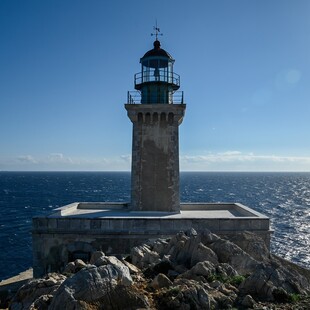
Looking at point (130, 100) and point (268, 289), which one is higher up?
point (130, 100)

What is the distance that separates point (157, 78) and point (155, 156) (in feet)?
16.7

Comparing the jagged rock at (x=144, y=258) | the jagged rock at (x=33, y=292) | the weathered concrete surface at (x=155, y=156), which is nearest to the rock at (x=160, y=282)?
the jagged rock at (x=144, y=258)

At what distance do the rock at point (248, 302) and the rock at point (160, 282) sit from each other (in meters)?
2.18

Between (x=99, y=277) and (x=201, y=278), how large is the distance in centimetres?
348

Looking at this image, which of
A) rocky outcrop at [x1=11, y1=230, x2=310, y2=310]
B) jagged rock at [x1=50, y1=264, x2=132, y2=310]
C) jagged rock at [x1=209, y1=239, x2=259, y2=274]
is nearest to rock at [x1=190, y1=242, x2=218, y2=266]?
rocky outcrop at [x1=11, y1=230, x2=310, y2=310]

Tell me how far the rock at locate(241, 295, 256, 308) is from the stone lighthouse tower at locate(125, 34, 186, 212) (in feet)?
44.7

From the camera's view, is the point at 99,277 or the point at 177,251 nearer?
the point at 99,277

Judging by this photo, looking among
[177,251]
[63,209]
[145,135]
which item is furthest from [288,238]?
[177,251]

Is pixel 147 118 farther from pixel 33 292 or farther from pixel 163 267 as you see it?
pixel 33 292

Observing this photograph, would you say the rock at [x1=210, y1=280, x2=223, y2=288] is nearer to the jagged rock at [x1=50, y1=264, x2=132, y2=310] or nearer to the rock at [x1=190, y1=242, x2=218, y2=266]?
the rock at [x1=190, y1=242, x2=218, y2=266]

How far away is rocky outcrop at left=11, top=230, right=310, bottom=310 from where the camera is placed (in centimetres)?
930

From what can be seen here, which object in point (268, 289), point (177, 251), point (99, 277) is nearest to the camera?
point (99, 277)

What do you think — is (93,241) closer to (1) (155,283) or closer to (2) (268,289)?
(1) (155,283)

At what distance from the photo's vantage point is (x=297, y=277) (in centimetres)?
1166
